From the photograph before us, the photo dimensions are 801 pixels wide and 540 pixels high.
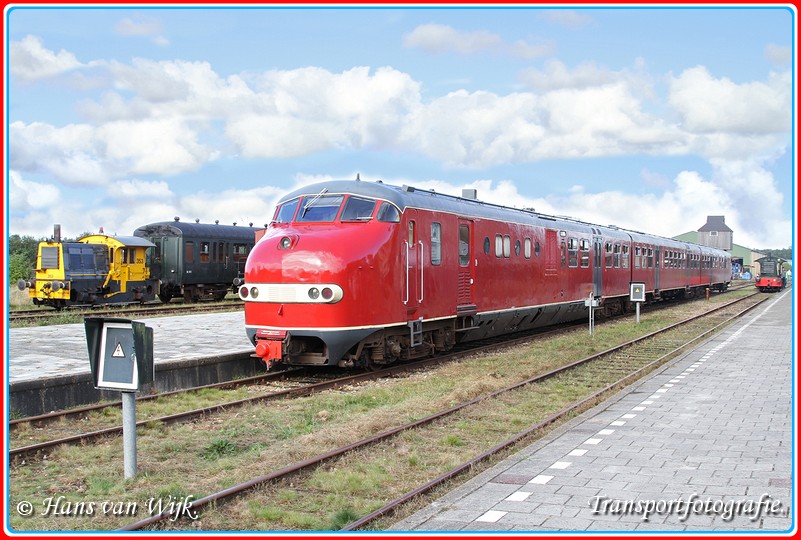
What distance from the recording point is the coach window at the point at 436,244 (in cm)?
1599

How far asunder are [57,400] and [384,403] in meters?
5.00

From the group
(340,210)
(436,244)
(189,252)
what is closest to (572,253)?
(436,244)

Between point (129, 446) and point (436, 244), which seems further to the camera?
point (436, 244)

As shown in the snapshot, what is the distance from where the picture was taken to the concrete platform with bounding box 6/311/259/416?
11500 millimetres

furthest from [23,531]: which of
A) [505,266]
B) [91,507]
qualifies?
[505,266]

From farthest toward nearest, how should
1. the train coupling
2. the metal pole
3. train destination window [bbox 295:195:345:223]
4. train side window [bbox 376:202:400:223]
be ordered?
train destination window [bbox 295:195:345:223]
train side window [bbox 376:202:400:223]
the train coupling
the metal pole

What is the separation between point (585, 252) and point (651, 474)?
1897cm

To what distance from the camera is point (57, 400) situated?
11.7 meters

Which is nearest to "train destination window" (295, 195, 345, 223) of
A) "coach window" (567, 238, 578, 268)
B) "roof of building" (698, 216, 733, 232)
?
"coach window" (567, 238, 578, 268)

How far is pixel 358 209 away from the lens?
14500mm

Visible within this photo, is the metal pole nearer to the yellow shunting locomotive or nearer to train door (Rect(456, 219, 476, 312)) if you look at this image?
train door (Rect(456, 219, 476, 312))

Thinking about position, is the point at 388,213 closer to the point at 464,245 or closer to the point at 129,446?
the point at 464,245

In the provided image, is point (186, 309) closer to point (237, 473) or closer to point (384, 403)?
point (384, 403)

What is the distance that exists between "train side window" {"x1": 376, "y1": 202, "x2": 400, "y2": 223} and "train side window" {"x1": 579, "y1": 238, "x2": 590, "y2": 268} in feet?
41.8
